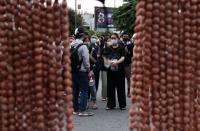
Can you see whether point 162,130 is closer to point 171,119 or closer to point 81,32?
point 171,119

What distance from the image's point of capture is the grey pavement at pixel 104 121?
337 inches

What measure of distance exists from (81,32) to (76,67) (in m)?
0.65

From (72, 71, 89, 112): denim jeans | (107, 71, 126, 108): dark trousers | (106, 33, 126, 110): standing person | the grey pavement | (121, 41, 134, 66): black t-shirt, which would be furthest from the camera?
(121, 41, 134, 66): black t-shirt

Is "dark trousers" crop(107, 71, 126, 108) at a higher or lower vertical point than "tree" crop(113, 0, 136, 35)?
lower

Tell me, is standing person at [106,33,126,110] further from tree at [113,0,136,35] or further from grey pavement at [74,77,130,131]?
tree at [113,0,136,35]

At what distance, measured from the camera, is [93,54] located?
460 inches

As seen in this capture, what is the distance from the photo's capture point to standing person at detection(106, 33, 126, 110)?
10.6 meters

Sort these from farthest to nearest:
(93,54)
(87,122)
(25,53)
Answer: (93,54) → (87,122) → (25,53)

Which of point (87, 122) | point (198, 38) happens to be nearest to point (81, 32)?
point (87, 122)

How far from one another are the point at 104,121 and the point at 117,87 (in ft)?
5.91

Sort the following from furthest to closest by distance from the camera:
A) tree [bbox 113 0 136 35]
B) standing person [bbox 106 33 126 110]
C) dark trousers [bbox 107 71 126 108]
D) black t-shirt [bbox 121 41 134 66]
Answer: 1. tree [bbox 113 0 136 35]
2. black t-shirt [bbox 121 41 134 66]
3. dark trousers [bbox 107 71 126 108]
4. standing person [bbox 106 33 126 110]

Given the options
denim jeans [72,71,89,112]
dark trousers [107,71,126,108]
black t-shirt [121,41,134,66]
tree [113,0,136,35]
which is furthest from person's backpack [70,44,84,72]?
tree [113,0,136,35]

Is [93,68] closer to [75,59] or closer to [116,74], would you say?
[116,74]

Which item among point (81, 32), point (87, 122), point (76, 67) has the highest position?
point (81, 32)
